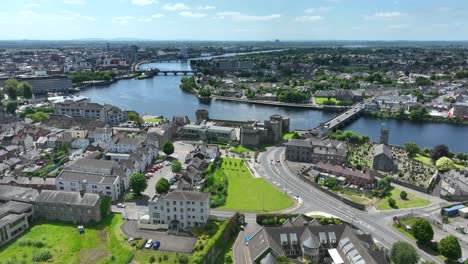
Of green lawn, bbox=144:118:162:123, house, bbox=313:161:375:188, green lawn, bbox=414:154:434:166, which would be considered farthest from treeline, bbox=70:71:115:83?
green lawn, bbox=414:154:434:166

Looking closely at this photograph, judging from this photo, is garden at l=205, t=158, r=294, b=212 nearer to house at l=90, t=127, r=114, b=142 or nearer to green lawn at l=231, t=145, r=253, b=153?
green lawn at l=231, t=145, r=253, b=153

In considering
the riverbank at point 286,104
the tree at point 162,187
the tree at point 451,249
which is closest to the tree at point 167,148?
the tree at point 162,187

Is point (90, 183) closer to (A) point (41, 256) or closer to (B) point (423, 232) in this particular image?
(A) point (41, 256)

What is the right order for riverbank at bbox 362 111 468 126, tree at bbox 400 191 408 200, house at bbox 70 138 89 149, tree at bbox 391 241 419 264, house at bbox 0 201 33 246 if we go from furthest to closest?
1. riverbank at bbox 362 111 468 126
2. house at bbox 70 138 89 149
3. tree at bbox 400 191 408 200
4. house at bbox 0 201 33 246
5. tree at bbox 391 241 419 264

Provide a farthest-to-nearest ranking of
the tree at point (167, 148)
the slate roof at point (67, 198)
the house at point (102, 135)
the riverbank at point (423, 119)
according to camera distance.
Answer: the riverbank at point (423, 119) → the house at point (102, 135) → the tree at point (167, 148) → the slate roof at point (67, 198)

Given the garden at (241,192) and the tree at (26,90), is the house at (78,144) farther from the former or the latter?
the tree at (26,90)

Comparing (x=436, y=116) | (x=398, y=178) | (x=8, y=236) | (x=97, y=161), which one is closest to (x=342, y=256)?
(x=398, y=178)

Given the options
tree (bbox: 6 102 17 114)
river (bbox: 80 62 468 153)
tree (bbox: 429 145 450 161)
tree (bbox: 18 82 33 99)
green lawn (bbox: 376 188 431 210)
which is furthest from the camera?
tree (bbox: 18 82 33 99)
